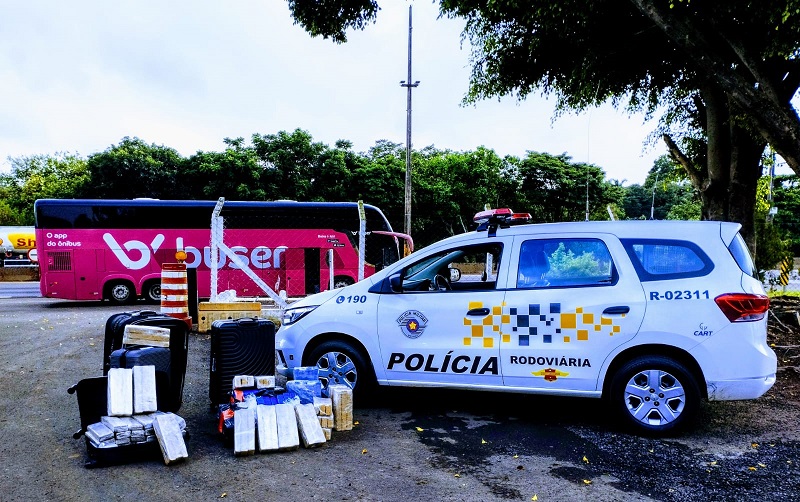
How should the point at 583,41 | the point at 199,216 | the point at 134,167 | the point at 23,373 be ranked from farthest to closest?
the point at 134,167
the point at 199,216
the point at 583,41
the point at 23,373

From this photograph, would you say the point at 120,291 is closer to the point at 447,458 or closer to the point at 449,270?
the point at 449,270

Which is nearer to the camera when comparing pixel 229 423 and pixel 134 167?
pixel 229 423

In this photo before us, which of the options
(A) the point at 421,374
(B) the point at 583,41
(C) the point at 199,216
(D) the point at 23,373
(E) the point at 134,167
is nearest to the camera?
(A) the point at 421,374

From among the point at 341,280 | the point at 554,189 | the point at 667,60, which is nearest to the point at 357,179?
the point at 554,189

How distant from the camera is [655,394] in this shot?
519cm

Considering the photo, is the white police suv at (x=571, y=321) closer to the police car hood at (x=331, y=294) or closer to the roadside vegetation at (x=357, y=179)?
the police car hood at (x=331, y=294)

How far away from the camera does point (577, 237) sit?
557 cm

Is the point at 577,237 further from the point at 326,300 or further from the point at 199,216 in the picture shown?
the point at 199,216

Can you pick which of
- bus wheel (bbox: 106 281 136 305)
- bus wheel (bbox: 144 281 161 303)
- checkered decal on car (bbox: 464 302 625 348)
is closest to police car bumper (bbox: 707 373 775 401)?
checkered decal on car (bbox: 464 302 625 348)

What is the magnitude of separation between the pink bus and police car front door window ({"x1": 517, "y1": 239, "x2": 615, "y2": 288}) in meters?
10.6

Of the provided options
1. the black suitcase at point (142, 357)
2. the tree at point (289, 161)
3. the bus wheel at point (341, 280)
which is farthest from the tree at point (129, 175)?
the black suitcase at point (142, 357)

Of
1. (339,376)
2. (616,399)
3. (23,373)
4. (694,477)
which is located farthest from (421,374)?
(23,373)

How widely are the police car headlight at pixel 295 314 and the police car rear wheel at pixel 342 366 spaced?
0.41 m

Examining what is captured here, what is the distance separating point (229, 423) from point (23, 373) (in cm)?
414
